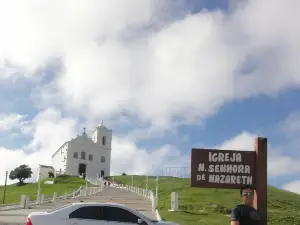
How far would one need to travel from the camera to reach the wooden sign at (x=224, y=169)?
16219 millimetres

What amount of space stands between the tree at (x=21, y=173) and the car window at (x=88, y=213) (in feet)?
301

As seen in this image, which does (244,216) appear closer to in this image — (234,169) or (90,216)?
(90,216)

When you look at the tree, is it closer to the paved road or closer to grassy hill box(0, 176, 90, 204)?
grassy hill box(0, 176, 90, 204)

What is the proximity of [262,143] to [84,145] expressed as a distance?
97965 millimetres

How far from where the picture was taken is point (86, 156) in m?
111

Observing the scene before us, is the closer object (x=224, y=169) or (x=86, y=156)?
(x=224, y=169)

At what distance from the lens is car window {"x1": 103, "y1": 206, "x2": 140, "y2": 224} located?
1200 centimetres

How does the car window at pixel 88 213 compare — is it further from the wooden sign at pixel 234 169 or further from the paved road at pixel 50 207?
the paved road at pixel 50 207

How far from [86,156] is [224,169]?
97.2m

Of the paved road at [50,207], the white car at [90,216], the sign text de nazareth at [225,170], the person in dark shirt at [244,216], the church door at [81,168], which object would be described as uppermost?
the church door at [81,168]

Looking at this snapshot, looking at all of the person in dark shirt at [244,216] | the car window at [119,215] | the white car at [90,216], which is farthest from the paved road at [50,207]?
the person in dark shirt at [244,216]

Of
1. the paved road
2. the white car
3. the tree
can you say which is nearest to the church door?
the tree

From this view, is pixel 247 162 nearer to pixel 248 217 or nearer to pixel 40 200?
pixel 248 217

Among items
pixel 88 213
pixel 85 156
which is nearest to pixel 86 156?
pixel 85 156
